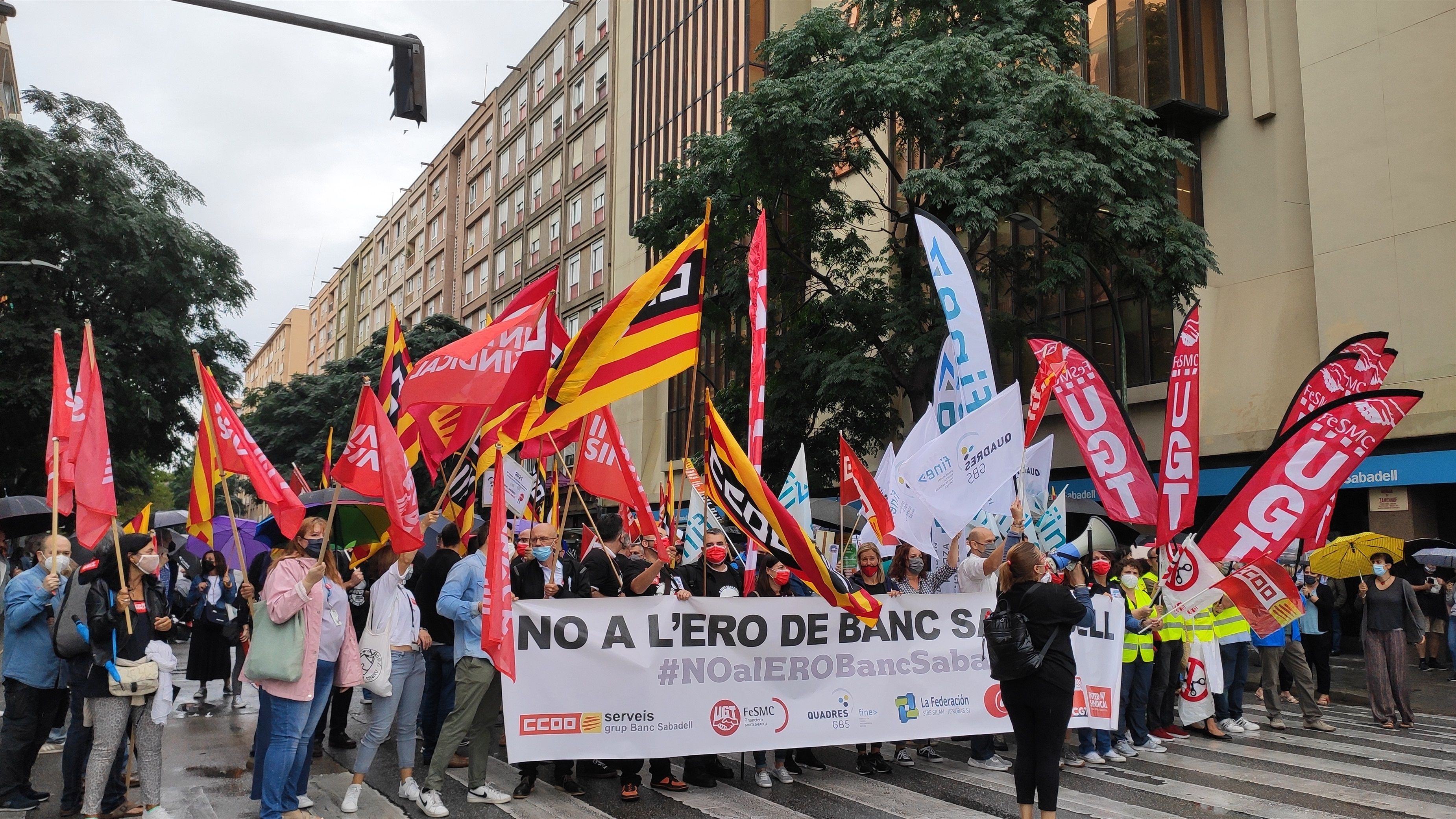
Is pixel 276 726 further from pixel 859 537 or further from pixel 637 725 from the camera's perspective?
pixel 859 537

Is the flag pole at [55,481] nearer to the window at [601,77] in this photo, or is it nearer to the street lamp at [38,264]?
the street lamp at [38,264]

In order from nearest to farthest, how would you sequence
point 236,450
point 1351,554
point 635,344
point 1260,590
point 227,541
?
point 236,450
point 635,344
point 1260,590
point 1351,554
point 227,541

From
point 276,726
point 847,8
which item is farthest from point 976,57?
point 276,726

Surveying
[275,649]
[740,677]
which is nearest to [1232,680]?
[740,677]

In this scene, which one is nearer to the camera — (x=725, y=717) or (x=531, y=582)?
(x=725, y=717)

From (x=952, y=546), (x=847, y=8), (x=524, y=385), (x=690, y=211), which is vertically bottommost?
(x=952, y=546)

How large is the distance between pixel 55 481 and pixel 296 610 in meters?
2.09

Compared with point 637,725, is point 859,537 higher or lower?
higher

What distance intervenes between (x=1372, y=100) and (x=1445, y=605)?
8.86m

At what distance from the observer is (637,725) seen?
7672 millimetres

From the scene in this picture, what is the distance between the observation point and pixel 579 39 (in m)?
51.8

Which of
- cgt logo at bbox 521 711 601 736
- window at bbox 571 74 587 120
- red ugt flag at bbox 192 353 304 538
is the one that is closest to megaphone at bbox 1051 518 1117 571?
cgt logo at bbox 521 711 601 736

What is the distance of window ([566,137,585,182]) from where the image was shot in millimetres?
50219

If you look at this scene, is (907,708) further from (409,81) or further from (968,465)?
(409,81)
